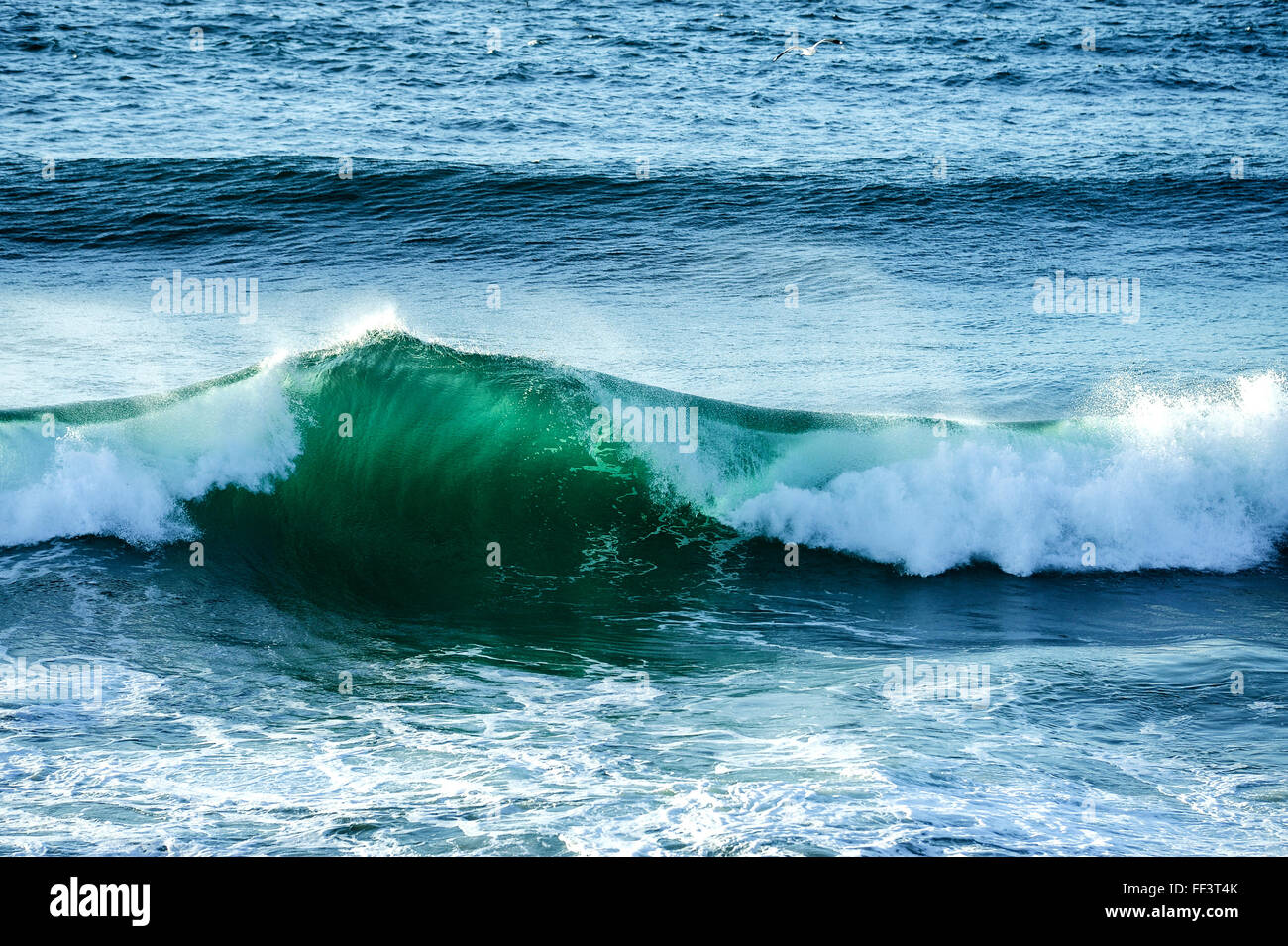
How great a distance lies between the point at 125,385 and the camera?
11.4 metres

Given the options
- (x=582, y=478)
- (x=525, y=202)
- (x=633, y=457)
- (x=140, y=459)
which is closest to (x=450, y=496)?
(x=582, y=478)

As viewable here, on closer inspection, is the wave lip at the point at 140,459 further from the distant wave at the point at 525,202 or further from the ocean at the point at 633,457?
the distant wave at the point at 525,202

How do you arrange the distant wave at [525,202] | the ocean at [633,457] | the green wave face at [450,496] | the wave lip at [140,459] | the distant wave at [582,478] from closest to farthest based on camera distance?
the ocean at [633,457]
the green wave face at [450,496]
the wave lip at [140,459]
the distant wave at [582,478]
the distant wave at [525,202]

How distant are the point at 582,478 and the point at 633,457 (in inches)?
20.9

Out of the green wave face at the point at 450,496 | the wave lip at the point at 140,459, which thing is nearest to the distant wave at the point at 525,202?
the green wave face at the point at 450,496

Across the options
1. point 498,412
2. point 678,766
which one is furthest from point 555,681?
point 498,412

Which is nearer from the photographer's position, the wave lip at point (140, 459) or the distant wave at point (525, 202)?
the wave lip at point (140, 459)

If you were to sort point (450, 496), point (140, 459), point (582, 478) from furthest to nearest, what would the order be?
1. point (582, 478)
2. point (450, 496)
3. point (140, 459)

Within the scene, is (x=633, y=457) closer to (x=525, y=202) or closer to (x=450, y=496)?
(x=450, y=496)

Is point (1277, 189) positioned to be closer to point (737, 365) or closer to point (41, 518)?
point (737, 365)

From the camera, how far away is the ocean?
18.7 feet

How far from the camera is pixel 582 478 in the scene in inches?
433

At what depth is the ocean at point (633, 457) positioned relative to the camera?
571 cm

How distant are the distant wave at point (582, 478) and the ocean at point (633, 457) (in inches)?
1.7
